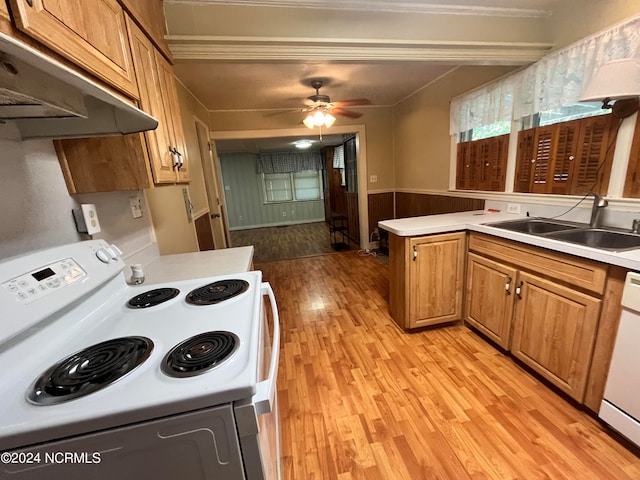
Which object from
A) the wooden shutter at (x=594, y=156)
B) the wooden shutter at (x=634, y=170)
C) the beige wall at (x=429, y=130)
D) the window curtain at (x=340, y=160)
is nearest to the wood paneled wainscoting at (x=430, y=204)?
the beige wall at (x=429, y=130)

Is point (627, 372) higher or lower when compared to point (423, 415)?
higher

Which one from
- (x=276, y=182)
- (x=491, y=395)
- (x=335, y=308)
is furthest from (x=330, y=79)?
(x=276, y=182)

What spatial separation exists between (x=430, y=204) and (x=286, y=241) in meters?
3.41

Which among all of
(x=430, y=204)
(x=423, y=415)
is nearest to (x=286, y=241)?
(x=430, y=204)

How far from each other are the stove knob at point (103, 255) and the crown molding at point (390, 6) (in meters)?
1.39

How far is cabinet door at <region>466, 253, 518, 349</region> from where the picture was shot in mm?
1775

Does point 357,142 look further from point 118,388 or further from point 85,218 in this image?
point 118,388

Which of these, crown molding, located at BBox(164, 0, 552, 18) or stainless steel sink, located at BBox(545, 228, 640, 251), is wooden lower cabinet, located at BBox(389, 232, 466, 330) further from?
crown molding, located at BBox(164, 0, 552, 18)

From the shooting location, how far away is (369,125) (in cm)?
427

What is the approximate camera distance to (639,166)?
150 centimetres

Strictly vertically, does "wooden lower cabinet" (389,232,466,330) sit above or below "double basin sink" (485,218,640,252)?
below

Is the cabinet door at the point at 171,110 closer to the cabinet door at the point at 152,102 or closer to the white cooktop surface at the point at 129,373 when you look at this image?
the cabinet door at the point at 152,102

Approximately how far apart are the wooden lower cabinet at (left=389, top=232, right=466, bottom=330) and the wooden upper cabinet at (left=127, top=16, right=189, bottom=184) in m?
1.60

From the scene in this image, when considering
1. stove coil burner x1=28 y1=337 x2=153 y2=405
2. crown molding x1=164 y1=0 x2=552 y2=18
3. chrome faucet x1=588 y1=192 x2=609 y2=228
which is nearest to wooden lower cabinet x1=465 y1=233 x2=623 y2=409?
chrome faucet x1=588 y1=192 x2=609 y2=228
